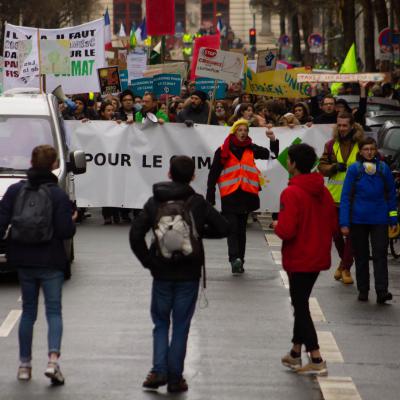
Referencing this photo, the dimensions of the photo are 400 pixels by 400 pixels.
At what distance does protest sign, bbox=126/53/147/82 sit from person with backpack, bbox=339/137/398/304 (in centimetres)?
1799

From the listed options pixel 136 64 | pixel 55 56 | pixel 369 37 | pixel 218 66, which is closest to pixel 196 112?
pixel 55 56

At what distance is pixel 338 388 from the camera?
9023 millimetres

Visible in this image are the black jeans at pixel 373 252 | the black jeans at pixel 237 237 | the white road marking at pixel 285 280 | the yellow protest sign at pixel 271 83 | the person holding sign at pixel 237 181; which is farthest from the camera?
the yellow protest sign at pixel 271 83

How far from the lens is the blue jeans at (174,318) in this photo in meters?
8.78

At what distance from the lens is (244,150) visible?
14.9m

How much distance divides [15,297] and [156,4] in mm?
15351

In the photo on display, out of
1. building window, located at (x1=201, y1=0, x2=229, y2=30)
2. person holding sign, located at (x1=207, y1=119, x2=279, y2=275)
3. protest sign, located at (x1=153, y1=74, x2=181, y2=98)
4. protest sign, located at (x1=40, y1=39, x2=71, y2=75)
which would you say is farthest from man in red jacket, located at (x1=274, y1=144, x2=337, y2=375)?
building window, located at (x1=201, y1=0, x2=229, y2=30)

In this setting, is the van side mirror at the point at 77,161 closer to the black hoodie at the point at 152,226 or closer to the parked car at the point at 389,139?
the black hoodie at the point at 152,226

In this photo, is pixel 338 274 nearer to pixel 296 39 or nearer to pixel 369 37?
pixel 369 37

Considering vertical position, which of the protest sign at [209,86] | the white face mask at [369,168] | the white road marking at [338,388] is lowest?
the white road marking at [338,388]

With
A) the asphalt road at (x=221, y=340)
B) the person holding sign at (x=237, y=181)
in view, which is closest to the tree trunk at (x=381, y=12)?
the asphalt road at (x=221, y=340)

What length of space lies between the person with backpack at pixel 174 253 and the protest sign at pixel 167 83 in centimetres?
1569

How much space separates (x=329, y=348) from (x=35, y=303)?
2.33 metres

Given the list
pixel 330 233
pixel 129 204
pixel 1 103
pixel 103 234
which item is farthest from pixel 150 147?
pixel 330 233
